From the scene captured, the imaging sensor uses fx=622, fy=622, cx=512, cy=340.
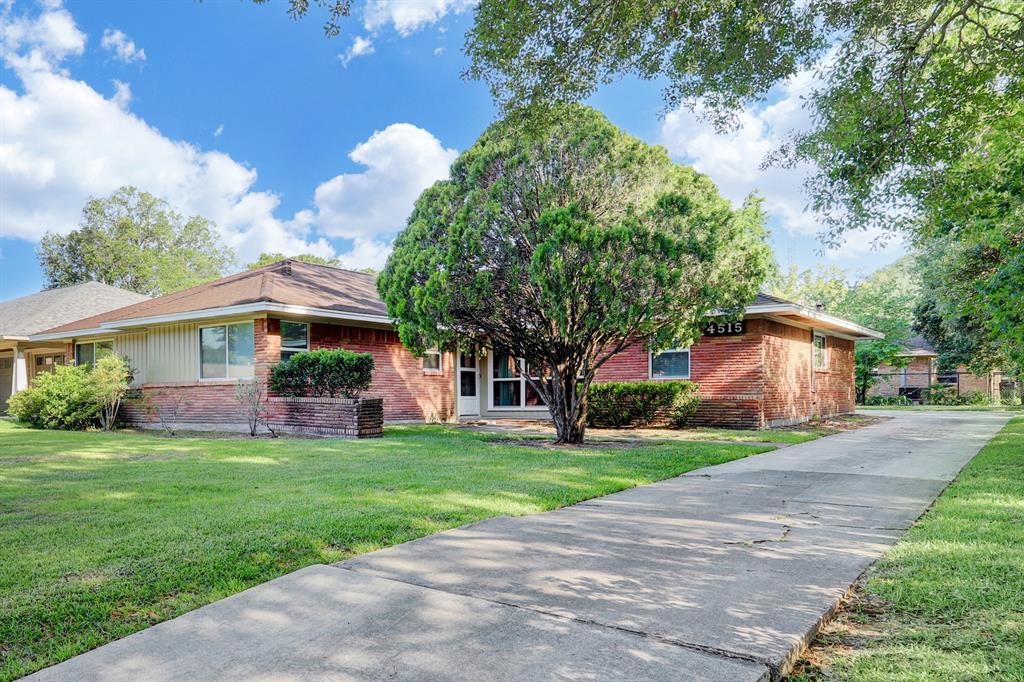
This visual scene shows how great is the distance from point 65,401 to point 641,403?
45.1 ft

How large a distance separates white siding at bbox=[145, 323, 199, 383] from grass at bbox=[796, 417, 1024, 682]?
1476 cm

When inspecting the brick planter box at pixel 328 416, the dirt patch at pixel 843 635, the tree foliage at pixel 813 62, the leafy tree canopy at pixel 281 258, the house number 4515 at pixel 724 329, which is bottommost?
the dirt patch at pixel 843 635

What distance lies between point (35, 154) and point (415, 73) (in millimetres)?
23540

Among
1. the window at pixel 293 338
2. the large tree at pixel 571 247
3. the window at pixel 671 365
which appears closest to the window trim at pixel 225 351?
the window at pixel 293 338

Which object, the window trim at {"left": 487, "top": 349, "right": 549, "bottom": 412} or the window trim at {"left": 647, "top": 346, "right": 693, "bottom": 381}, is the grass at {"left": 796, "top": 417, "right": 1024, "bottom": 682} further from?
the window trim at {"left": 487, "top": 349, "right": 549, "bottom": 412}

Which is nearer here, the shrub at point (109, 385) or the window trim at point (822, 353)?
the shrub at point (109, 385)

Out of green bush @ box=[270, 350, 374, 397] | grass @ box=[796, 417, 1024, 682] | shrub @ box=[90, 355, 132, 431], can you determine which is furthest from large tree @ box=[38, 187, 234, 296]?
grass @ box=[796, 417, 1024, 682]

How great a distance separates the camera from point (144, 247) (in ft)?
141

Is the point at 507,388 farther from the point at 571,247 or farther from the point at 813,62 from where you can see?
the point at 813,62

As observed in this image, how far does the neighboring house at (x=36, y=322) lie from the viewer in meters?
21.5

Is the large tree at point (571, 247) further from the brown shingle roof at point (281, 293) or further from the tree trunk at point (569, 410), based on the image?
the brown shingle roof at point (281, 293)

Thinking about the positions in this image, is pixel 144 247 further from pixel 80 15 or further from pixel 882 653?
pixel 882 653

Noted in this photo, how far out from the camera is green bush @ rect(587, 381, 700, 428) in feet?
46.4

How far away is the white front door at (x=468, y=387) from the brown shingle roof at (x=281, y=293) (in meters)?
3.12
